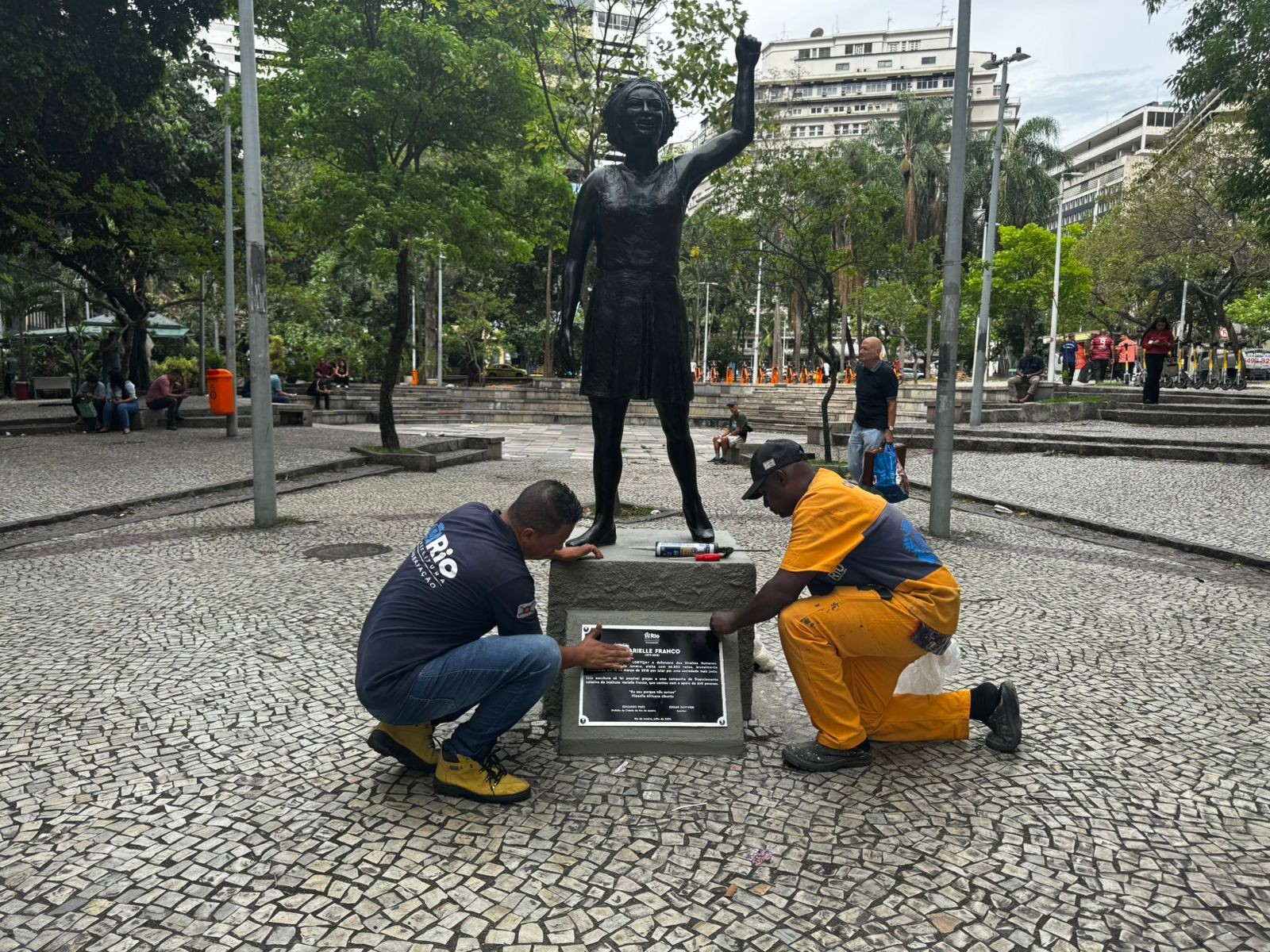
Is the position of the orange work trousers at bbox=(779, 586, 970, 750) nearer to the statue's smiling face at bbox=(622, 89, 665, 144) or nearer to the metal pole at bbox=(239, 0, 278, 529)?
the statue's smiling face at bbox=(622, 89, 665, 144)

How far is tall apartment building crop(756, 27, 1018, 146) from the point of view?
88331 millimetres

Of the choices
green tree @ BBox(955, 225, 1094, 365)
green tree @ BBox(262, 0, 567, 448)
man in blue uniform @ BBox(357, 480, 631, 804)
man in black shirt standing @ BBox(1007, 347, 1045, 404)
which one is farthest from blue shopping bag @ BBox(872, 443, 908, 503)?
green tree @ BBox(955, 225, 1094, 365)

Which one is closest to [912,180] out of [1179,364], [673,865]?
[1179,364]

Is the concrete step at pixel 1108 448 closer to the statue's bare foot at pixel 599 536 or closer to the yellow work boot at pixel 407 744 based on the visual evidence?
the statue's bare foot at pixel 599 536

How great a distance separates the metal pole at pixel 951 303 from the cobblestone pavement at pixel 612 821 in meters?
3.25

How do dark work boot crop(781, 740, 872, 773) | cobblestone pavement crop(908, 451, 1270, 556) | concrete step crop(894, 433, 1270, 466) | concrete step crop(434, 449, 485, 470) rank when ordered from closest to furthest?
1. dark work boot crop(781, 740, 872, 773)
2. cobblestone pavement crop(908, 451, 1270, 556)
3. concrete step crop(894, 433, 1270, 466)
4. concrete step crop(434, 449, 485, 470)

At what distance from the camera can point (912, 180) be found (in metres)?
42.4

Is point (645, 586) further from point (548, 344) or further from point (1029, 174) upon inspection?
point (1029, 174)

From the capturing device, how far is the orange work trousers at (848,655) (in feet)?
10.9

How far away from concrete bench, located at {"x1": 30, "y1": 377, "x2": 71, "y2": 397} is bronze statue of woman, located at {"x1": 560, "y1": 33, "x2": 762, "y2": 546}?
31.3m

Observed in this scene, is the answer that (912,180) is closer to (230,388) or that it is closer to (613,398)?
(230,388)

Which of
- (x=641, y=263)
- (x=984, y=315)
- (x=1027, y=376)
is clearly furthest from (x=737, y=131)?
(x=1027, y=376)

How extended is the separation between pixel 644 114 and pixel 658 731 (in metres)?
2.89

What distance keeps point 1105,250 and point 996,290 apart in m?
6.28
